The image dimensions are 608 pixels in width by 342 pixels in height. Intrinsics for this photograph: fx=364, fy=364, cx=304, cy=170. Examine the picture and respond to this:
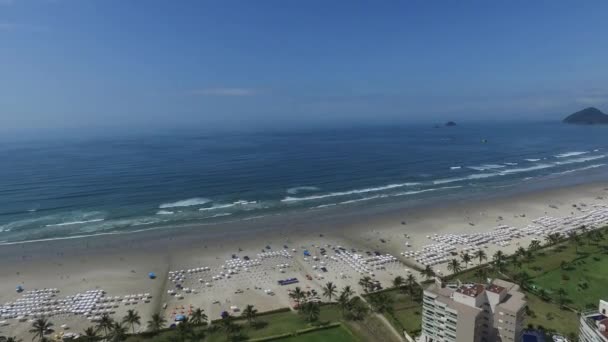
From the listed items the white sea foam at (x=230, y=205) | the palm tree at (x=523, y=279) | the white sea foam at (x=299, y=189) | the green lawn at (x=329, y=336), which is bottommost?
the green lawn at (x=329, y=336)

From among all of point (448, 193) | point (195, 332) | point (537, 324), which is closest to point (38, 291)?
point (195, 332)

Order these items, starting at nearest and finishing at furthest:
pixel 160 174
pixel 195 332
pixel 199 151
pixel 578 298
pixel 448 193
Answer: pixel 195 332
pixel 578 298
pixel 448 193
pixel 160 174
pixel 199 151

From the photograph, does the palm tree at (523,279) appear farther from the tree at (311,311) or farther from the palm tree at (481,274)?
the tree at (311,311)

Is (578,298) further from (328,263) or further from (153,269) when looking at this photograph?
Result: (153,269)

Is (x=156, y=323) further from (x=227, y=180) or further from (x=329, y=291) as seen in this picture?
(x=227, y=180)

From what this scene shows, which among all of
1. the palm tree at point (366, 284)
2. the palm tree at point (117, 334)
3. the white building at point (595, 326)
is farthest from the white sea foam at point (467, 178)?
the palm tree at point (117, 334)

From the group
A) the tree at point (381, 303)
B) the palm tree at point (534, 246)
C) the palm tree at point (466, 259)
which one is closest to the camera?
the tree at point (381, 303)
